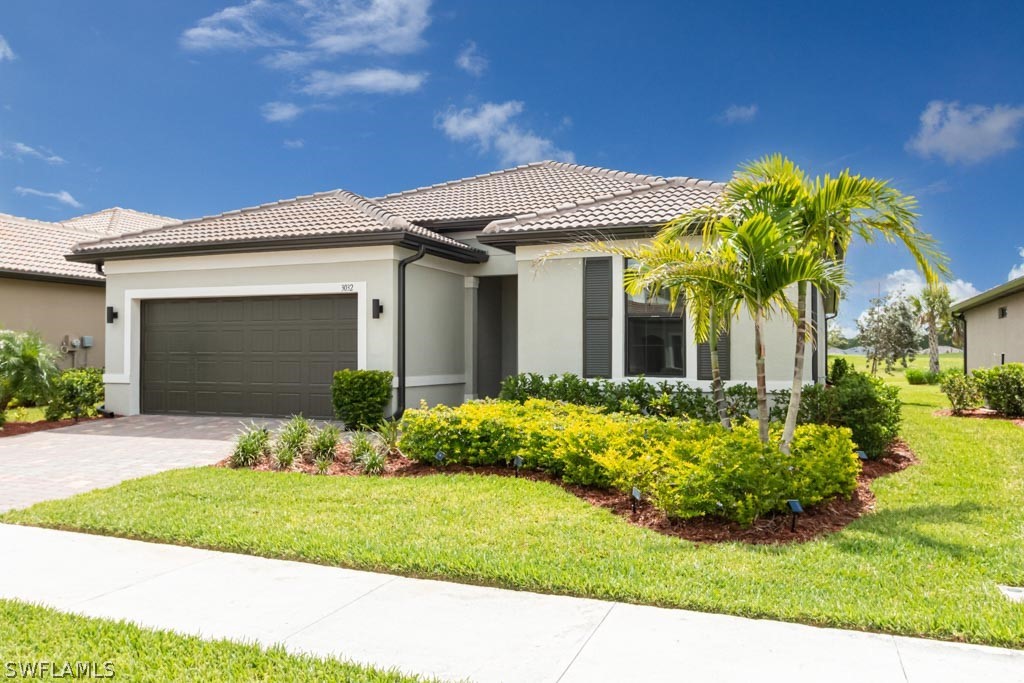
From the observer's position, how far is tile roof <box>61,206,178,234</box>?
23.7m

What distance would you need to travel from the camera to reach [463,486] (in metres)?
7.50

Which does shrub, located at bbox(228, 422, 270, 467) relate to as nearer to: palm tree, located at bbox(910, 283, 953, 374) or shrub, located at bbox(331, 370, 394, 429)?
shrub, located at bbox(331, 370, 394, 429)

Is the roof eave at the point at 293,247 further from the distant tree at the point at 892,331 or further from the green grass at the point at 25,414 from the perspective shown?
the distant tree at the point at 892,331

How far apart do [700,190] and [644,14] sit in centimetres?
487

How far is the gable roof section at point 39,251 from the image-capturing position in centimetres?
1725

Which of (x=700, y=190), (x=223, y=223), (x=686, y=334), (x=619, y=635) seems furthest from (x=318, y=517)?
(x=223, y=223)

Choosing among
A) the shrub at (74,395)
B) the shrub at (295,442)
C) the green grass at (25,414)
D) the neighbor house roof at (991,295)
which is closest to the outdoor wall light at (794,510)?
the shrub at (295,442)

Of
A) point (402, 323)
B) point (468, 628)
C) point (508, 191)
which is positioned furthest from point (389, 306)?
point (468, 628)

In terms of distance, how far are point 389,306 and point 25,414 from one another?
29.0 ft

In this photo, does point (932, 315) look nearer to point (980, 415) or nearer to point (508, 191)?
point (980, 415)

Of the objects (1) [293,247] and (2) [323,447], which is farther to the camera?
(1) [293,247]

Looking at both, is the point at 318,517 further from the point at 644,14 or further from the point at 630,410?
the point at 644,14

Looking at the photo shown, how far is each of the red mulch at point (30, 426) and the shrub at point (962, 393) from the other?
19.0m

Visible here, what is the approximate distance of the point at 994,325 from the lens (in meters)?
21.1
